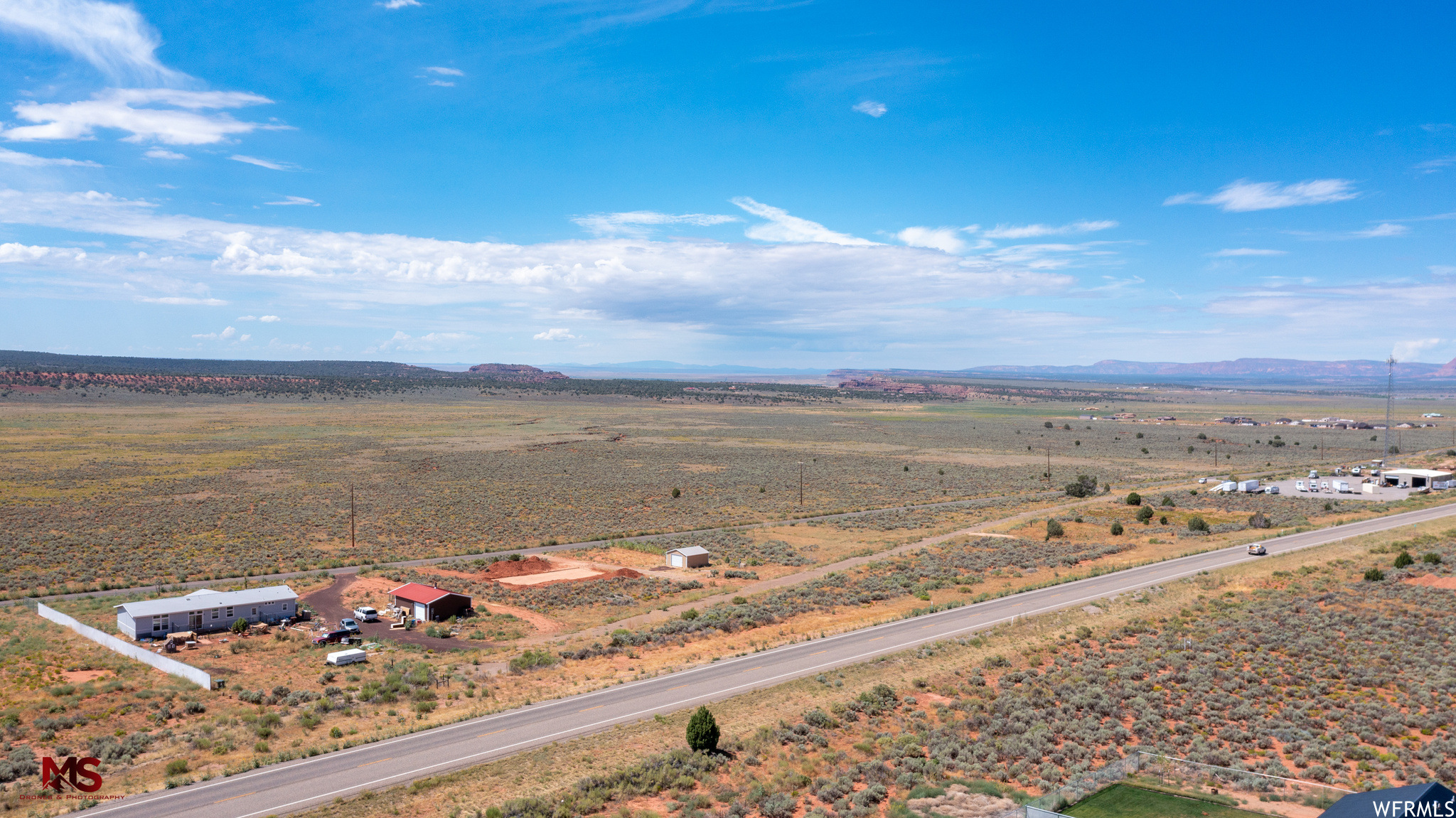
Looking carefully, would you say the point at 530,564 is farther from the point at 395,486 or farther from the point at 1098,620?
the point at 395,486

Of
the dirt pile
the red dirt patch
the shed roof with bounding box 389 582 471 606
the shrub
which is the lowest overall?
the dirt pile

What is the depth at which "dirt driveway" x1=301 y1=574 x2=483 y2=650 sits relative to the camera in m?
33.5

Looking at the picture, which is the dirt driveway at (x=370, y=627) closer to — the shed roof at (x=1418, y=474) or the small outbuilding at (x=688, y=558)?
the small outbuilding at (x=688, y=558)

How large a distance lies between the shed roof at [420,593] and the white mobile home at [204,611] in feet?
15.4

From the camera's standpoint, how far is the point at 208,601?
35.3 metres

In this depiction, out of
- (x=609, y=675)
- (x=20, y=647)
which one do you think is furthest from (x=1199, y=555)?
(x=20, y=647)

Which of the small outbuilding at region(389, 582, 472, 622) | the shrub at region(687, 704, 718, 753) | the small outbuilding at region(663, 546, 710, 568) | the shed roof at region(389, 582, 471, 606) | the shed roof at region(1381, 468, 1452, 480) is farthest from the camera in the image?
the shed roof at region(1381, 468, 1452, 480)

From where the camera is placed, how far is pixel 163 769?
68.9ft

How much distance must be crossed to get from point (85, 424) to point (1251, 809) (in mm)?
169493

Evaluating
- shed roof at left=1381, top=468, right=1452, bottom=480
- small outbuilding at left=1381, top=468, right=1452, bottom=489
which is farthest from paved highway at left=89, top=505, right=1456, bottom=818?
shed roof at left=1381, top=468, right=1452, bottom=480

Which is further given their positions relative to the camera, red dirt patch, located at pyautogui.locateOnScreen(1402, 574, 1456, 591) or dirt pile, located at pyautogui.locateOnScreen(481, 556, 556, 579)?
dirt pile, located at pyautogui.locateOnScreen(481, 556, 556, 579)

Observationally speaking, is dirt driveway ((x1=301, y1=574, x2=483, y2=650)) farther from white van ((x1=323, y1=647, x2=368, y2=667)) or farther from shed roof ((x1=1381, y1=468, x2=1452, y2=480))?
shed roof ((x1=1381, y1=468, x2=1452, y2=480))

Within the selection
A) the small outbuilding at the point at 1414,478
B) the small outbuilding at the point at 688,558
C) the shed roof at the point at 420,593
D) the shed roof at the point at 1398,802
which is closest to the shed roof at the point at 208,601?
the shed roof at the point at 420,593

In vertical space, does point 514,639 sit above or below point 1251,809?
below
